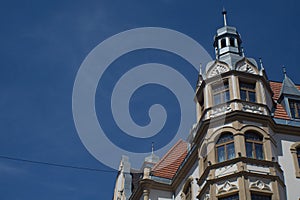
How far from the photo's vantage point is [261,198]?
27734 mm

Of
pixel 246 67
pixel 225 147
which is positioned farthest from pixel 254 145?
pixel 246 67

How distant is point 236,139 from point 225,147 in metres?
0.93

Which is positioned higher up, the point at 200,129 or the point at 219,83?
the point at 219,83

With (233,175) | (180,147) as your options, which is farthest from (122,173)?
(233,175)

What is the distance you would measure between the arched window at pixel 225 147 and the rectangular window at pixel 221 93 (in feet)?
8.33

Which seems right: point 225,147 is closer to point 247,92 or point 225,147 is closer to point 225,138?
point 225,138

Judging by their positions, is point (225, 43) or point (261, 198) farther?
point (225, 43)

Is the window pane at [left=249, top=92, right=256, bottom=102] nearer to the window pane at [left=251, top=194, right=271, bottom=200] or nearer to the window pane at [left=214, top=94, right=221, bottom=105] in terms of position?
the window pane at [left=214, top=94, right=221, bottom=105]

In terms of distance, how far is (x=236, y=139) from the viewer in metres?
29.4

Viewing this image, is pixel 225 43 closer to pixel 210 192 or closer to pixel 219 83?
pixel 219 83

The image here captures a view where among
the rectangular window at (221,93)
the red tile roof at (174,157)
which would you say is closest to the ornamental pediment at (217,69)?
the rectangular window at (221,93)

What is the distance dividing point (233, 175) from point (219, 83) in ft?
21.8

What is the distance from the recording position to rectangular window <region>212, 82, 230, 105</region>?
31.9m

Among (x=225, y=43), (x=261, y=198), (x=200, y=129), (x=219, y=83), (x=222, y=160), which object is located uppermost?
(x=225, y=43)
